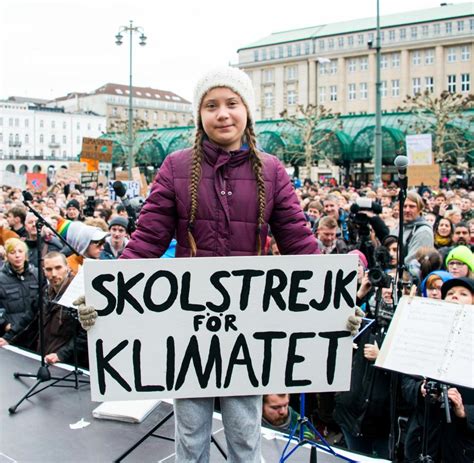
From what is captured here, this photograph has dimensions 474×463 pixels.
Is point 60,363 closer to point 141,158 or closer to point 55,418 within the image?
point 55,418

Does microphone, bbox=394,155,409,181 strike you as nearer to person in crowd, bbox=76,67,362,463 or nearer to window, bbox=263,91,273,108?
person in crowd, bbox=76,67,362,463

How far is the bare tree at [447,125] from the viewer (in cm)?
3544

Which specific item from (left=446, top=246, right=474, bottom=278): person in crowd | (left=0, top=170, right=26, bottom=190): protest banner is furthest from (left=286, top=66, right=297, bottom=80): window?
(left=446, top=246, right=474, bottom=278): person in crowd

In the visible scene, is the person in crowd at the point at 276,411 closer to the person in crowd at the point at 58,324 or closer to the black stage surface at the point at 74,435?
the black stage surface at the point at 74,435

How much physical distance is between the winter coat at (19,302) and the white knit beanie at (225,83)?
3.73 meters

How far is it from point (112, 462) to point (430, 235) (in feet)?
14.4

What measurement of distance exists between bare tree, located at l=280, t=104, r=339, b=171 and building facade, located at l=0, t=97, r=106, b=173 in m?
68.8

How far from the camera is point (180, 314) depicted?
2.55 m

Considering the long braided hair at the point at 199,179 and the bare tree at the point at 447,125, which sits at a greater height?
the bare tree at the point at 447,125

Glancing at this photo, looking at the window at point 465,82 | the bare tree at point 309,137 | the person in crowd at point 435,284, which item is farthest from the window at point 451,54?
the person in crowd at point 435,284

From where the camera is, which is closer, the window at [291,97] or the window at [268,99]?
the window at [291,97]

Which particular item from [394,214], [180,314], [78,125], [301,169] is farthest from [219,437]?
[78,125]

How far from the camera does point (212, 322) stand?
8.40ft

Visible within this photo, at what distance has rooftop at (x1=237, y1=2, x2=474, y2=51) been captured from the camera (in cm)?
7381
